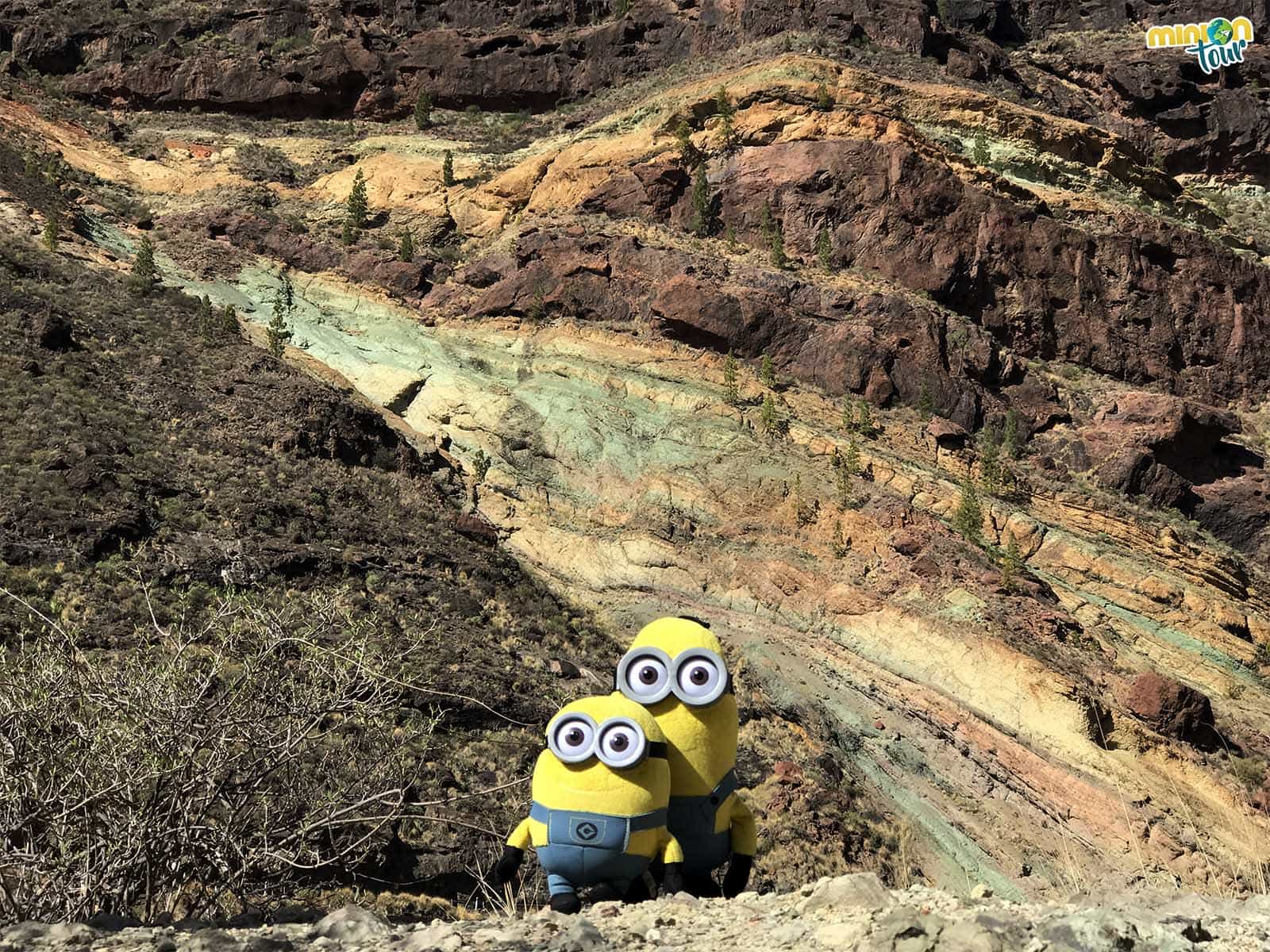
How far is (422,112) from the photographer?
151ft

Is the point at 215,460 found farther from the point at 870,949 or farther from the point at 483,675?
the point at 870,949

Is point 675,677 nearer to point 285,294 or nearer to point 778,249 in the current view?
point 778,249

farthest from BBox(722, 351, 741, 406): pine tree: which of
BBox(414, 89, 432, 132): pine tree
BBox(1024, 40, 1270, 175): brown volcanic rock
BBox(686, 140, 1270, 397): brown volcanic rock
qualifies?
BBox(1024, 40, 1270, 175): brown volcanic rock

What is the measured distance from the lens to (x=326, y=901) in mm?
10609

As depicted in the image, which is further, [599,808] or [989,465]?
[989,465]

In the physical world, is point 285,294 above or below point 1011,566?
above

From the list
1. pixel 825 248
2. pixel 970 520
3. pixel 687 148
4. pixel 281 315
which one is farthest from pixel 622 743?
pixel 687 148

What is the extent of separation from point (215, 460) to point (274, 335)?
7.68 m

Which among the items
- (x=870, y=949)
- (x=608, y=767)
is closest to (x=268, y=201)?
(x=608, y=767)

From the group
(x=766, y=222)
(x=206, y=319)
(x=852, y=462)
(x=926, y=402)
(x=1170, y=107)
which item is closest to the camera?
(x=852, y=462)

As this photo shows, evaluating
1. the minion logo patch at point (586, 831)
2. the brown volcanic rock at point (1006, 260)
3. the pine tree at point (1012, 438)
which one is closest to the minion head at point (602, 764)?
the minion logo patch at point (586, 831)

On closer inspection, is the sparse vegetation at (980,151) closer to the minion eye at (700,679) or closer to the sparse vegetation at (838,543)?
the sparse vegetation at (838,543)

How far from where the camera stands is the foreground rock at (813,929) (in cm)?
448

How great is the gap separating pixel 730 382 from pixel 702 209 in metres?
8.73
